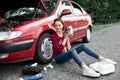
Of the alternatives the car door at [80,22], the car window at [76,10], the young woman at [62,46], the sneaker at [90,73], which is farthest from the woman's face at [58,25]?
the car window at [76,10]

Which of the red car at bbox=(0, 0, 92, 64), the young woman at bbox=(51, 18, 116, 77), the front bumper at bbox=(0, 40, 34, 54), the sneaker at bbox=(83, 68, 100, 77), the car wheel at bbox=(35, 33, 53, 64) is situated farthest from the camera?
the car wheel at bbox=(35, 33, 53, 64)

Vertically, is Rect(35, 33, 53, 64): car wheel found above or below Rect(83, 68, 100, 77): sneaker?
above

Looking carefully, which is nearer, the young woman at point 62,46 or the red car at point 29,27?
the red car at point 29,27

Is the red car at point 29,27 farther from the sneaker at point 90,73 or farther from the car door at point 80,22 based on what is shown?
the sneaker at point 90,73

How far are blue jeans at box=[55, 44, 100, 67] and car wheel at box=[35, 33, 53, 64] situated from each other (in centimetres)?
21

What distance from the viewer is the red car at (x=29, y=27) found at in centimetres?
578

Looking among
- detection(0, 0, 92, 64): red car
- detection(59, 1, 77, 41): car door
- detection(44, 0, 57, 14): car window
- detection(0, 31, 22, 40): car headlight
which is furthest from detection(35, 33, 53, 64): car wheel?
detection(59, 1, 77, 41): car door

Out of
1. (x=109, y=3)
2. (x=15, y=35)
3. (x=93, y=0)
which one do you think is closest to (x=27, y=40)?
(x=15, y=35)

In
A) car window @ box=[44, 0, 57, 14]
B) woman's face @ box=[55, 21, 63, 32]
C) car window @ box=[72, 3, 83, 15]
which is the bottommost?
car window @ box=[72, 3, 83, 15]

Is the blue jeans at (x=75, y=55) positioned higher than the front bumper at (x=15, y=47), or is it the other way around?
the front bumper at (x=15, y=47)

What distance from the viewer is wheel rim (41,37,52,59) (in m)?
6.41

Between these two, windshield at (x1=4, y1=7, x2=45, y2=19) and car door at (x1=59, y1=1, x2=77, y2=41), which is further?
car door at (x1=59, y1=1, x2=77, y2=41)

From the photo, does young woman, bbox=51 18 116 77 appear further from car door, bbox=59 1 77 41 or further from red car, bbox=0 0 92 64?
car door, bbox=59 1 77 41

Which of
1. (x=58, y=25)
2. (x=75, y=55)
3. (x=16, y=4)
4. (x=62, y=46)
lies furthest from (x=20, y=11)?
(x=75, y=55)
